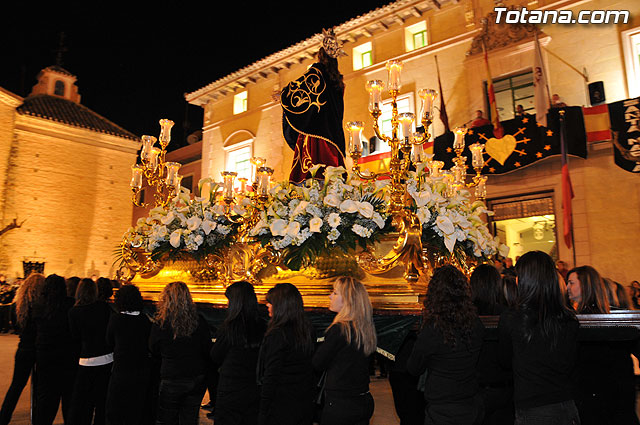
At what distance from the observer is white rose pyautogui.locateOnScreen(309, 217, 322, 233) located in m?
3.42

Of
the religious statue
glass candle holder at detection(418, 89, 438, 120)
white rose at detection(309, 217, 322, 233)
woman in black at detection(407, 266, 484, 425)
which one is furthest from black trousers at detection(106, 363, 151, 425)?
glass candle holder at detection(418, 89, 438, 120)

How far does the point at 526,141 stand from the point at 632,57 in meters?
2.93

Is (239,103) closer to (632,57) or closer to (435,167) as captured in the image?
(632,57)

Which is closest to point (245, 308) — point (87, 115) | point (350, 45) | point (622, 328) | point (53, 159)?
point (622, 328)

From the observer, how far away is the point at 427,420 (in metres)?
2.64

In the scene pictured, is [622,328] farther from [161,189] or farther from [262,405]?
[161,189]

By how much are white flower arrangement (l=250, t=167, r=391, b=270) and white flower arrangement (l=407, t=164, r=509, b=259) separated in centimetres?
31

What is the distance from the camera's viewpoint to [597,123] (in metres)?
9.96

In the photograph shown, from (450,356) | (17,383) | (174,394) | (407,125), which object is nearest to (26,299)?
(17,383)

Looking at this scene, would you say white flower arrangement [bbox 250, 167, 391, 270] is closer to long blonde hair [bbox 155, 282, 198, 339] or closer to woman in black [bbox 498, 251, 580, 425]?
long blonde hair [bbox 155, 282, 198, 339]

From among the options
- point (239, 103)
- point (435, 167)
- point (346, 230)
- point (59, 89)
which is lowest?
point (346, 230)

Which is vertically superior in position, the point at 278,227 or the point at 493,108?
the point at 493,108

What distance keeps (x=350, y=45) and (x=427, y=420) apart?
14.5m

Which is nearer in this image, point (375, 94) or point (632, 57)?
point (375, 94)
